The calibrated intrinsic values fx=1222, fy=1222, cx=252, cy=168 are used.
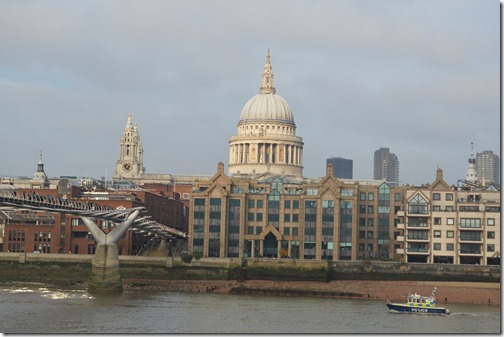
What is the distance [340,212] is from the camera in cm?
13738

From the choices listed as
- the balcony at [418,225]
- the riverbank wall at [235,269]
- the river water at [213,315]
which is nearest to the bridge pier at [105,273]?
the river water at [213,315]

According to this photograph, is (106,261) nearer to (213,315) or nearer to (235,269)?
(235,269)

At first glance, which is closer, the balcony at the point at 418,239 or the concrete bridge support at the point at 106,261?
the concrete bridge support at the point at 106,261

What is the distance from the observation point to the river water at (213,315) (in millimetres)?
81062

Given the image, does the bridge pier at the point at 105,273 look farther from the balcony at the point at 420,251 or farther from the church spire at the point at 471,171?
the church spire at the point at 471,171

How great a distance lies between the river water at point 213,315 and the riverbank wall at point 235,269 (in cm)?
1215

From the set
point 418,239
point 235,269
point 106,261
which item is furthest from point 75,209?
point 418,239

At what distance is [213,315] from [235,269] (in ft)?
108

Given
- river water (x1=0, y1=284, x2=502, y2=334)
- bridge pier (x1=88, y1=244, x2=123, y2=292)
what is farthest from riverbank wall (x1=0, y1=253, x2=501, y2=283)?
river water (x1=0, y1=284, x2=502, y2=334)

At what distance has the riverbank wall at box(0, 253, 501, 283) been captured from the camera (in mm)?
119188

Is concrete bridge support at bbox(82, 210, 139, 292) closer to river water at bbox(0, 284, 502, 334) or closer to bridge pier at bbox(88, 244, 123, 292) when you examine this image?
bridge pier at bbox(88, 244, 123, 292)

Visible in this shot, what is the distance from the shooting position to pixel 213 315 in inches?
3538

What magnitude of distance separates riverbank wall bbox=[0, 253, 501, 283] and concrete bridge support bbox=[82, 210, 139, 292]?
8075 mm

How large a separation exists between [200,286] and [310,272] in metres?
11.1
